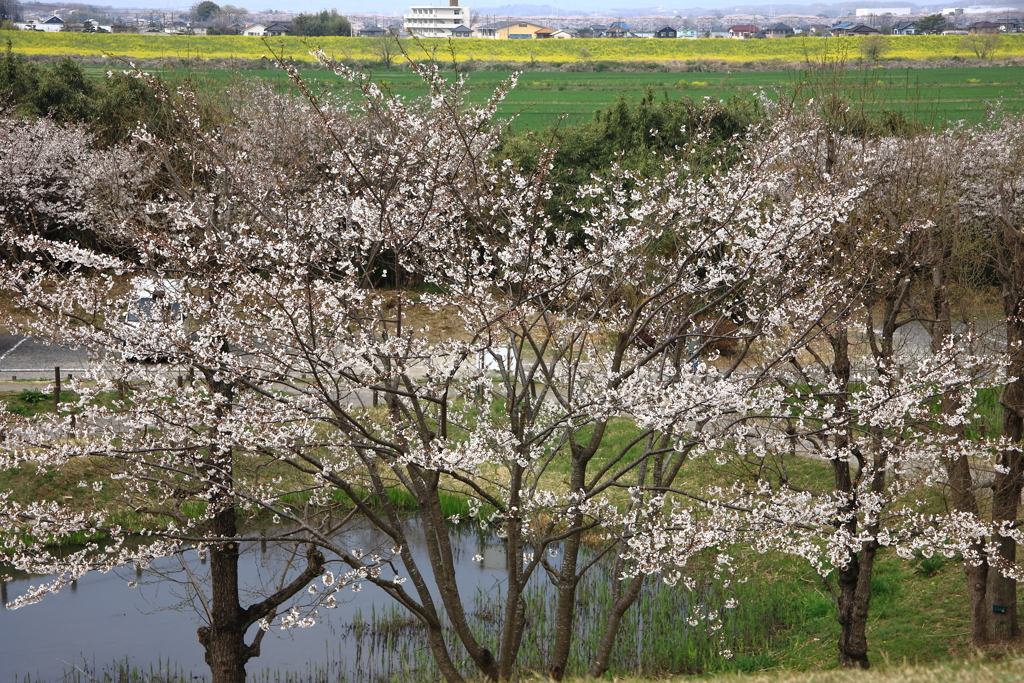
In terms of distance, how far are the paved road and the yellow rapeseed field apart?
2908cm

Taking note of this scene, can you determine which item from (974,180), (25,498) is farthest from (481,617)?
(974,180)

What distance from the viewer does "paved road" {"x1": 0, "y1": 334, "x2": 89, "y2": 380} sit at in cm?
1573

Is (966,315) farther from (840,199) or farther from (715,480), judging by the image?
(715,480)

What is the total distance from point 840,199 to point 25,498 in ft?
36.2

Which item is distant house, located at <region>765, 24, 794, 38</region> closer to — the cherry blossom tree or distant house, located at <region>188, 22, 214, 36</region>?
distant house, located at <region>188, 22, 214, 36</region>

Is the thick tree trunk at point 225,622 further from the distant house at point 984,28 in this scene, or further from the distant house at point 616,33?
the distant house at point 616,33

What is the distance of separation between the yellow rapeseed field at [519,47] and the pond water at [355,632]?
3737 centimetres

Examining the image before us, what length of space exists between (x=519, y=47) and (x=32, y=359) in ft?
213

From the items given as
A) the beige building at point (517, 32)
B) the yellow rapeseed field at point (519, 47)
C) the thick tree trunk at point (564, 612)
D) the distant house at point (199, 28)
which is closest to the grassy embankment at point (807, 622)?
the thick tree trunk at point (564, 612)

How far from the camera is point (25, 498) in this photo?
11492 millimetres

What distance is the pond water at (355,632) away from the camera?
339 inches

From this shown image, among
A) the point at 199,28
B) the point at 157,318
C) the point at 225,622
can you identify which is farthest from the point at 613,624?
the point at 199,28

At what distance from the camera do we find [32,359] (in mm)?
17047

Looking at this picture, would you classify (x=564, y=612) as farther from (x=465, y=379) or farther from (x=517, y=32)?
(x=517, y=32)
